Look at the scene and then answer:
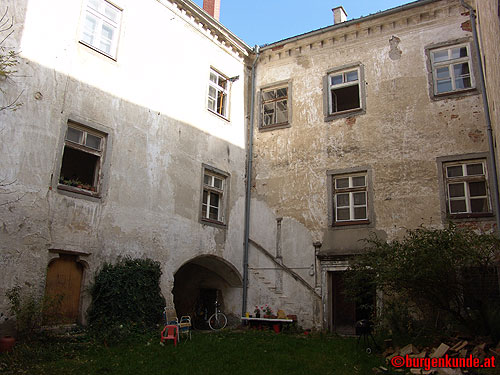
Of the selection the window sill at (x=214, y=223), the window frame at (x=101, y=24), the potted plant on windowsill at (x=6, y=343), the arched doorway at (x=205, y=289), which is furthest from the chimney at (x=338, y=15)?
the potted plant on windowsill at (x=6, y=343)

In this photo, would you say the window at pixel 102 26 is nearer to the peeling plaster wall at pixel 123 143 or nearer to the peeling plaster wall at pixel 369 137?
the peeling plaster wall at pixel 123 143

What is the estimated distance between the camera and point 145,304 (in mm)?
9602

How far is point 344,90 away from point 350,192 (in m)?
3.29

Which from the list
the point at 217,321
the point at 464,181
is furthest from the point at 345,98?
the point at 217,321

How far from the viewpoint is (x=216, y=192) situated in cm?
1271

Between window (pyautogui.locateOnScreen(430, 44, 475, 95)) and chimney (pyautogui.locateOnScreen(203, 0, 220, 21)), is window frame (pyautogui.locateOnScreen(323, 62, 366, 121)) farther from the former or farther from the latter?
chimney (pyautogui.locateOnScreen(203, 0, 220, 21))

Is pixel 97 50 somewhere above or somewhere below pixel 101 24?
below

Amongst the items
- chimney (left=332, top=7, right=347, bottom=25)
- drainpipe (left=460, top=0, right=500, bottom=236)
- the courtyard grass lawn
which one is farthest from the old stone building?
chimney (left=332, top=7, right=347, bottom=25)

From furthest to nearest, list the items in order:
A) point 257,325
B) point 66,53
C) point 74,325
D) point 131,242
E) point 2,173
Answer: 1. point 257,325
2. point 131,242
3. point 66,53
4. point 74,325
5. point 2,173

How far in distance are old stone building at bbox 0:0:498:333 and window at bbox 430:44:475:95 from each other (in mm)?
35

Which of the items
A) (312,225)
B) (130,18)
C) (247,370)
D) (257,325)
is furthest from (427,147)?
(130,18)

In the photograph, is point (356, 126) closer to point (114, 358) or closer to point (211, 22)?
point (211, 22)

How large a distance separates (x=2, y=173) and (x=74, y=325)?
3.30m

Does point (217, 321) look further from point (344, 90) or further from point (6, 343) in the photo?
point (344, 90)
